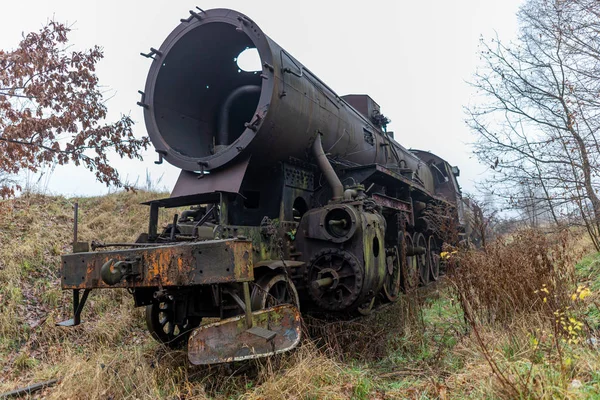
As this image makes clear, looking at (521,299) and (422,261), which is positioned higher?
(422,261)

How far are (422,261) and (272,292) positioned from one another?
5.21m

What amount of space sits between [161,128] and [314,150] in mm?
1693

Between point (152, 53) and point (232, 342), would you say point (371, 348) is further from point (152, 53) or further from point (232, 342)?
point (152, 53)

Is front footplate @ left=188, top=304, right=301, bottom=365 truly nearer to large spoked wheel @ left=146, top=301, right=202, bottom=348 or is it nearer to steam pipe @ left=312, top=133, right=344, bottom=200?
large spoked wheel @ left=146, top=301, right=202, bottom=348

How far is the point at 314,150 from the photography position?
4969mm

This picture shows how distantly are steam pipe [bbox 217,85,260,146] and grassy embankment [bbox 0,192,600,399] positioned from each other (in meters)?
2.29

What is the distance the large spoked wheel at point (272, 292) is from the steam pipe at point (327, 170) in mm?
1148

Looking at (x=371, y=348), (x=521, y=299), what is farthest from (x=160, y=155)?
(x=521, y=299)

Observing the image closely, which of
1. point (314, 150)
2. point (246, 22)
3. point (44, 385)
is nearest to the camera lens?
point (44, 385)

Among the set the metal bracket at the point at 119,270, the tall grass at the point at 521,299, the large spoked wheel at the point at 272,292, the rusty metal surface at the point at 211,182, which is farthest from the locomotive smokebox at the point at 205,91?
the tall grass at the point at 521,299

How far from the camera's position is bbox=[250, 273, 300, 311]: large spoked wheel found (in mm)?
3619

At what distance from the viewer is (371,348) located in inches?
164

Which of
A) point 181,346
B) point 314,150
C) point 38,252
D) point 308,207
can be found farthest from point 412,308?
point 38,252

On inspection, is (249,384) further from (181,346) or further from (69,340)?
(69,340)
